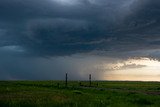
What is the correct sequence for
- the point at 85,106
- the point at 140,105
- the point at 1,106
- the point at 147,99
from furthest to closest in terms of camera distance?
the point at 147,99, the point at 140,105, the point at 85,106, the point at 1,106

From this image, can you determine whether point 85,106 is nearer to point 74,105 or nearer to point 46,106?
point 74,105

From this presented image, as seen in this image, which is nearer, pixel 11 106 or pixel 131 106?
pixel 11 106

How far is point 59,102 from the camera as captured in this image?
115 feet

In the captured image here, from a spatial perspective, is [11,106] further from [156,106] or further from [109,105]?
[156,106]

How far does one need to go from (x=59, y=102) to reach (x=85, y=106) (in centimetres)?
351

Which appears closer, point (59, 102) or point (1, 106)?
point (1, 106)

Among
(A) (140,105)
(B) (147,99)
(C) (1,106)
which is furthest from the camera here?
(B) (147,99)

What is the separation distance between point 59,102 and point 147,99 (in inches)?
472

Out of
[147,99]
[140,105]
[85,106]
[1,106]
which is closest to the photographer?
[1,106]

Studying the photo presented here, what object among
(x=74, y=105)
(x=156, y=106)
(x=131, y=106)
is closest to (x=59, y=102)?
(x=74, y=105)

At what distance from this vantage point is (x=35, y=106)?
31.8m

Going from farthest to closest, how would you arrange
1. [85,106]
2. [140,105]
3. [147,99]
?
[147,99] → [140,105] → [85,106]

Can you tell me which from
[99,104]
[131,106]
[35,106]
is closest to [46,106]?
[35,106]

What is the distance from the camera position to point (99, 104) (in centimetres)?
3447
